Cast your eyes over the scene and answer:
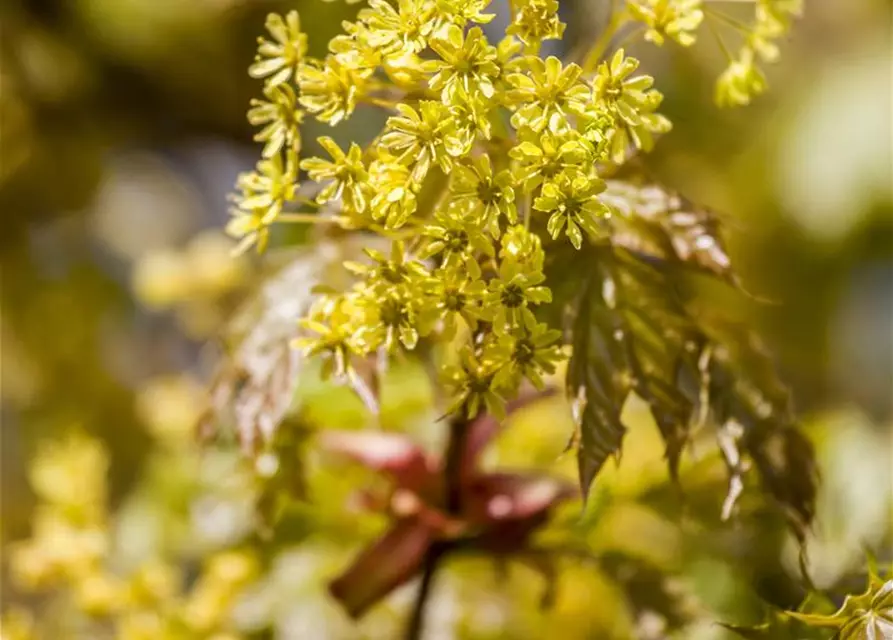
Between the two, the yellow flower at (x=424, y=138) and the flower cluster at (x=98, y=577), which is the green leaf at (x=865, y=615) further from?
the flower cluster at (x=98, y=577)

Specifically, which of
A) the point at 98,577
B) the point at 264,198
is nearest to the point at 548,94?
the point at 264,198

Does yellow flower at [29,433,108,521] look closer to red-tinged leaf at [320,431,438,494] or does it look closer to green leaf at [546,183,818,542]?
red-tinged leaf at [320,431,438,494]

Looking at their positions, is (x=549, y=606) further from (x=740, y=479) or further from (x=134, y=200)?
(x=134, y=200)

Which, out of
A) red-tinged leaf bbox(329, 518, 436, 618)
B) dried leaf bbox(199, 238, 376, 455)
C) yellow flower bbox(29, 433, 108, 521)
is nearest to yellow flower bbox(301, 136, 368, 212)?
dried leaf bbox(199, 238, 376, 455)

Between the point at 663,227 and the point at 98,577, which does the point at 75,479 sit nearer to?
the point at 98,577

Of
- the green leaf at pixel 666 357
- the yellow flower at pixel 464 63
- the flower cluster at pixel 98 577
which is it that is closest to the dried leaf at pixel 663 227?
the green leaf at pixel 666 357

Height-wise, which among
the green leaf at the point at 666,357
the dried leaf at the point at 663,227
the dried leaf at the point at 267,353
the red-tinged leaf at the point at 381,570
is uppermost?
the dried leaf at the point at 663,227
